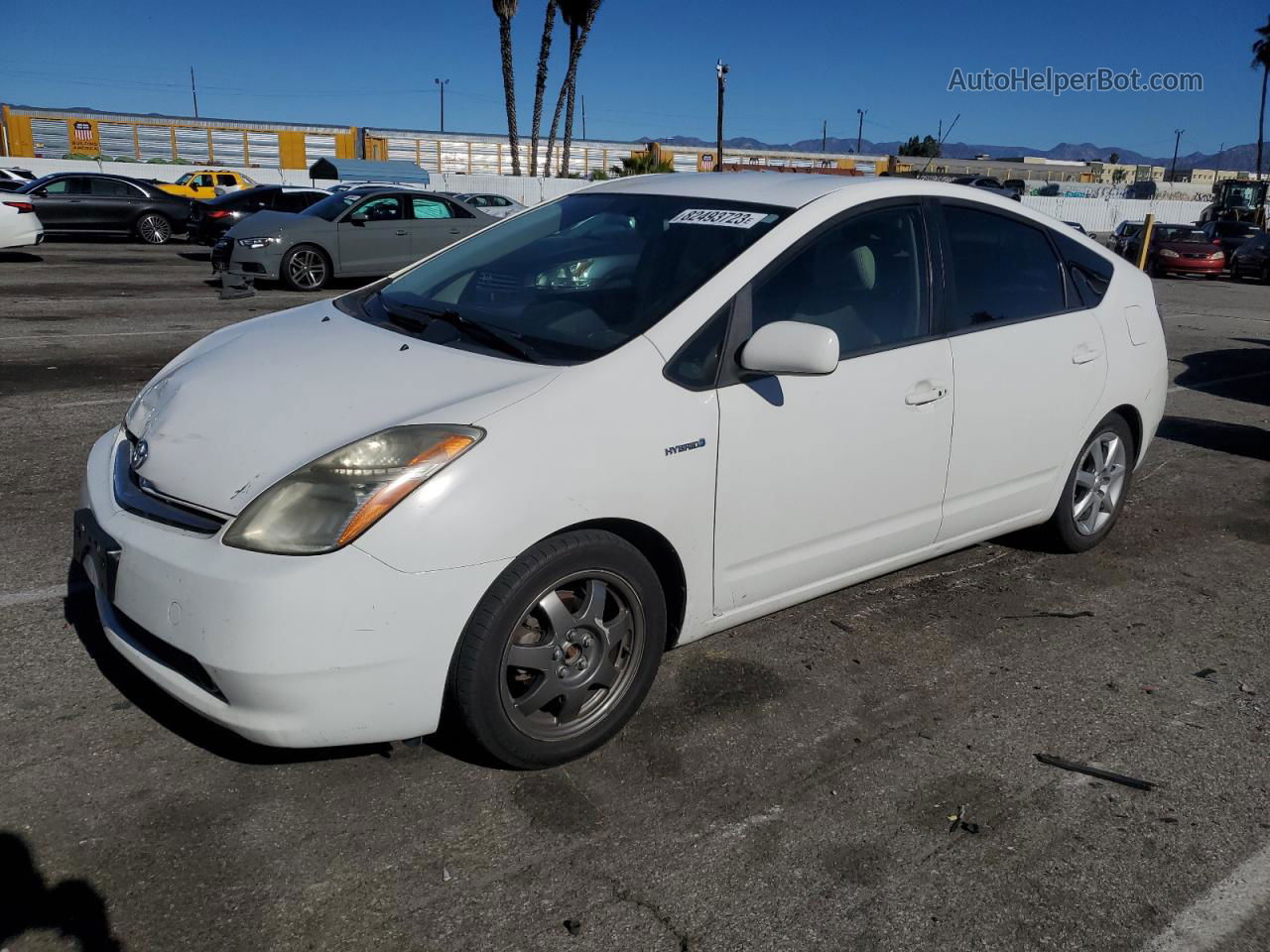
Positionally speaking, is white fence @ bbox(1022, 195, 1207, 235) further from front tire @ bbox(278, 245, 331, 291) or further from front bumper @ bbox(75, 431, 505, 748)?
front bumper @ bbox(75, 431, 505, 748)

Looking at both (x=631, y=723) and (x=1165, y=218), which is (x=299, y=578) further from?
(x=1165, y=218)

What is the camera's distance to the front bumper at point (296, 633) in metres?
2.47

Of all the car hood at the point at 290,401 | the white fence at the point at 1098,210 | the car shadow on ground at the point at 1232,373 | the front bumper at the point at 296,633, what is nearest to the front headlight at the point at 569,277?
the car hood at the point at 290,401

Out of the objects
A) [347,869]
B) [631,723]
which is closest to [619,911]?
[347,869]

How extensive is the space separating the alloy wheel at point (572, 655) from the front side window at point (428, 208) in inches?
549

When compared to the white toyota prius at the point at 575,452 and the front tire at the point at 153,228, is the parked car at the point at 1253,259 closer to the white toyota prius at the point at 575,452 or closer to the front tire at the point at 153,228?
the white toyota prius at the point at 575,452

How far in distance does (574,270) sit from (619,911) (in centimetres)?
212

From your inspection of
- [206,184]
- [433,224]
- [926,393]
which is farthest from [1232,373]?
[206,184]

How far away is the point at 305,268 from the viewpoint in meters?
14.8

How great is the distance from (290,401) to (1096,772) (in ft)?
8.54

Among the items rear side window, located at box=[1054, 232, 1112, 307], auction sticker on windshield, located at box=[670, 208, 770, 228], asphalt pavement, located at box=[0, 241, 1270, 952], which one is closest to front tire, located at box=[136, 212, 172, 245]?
asphalt pavement, located at box=[0, 241, 1270, 952]

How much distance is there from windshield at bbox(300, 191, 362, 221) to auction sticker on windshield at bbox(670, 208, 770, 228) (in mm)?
12622

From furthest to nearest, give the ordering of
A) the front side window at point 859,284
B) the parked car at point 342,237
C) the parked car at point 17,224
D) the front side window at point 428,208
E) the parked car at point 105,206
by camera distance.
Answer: the parked car at point 105,206
the parked car at point 17,224
the front side window at point 428,208
the parked car at point 342,237
the front side window at point 859,284

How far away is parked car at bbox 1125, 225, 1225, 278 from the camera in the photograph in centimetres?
2558
